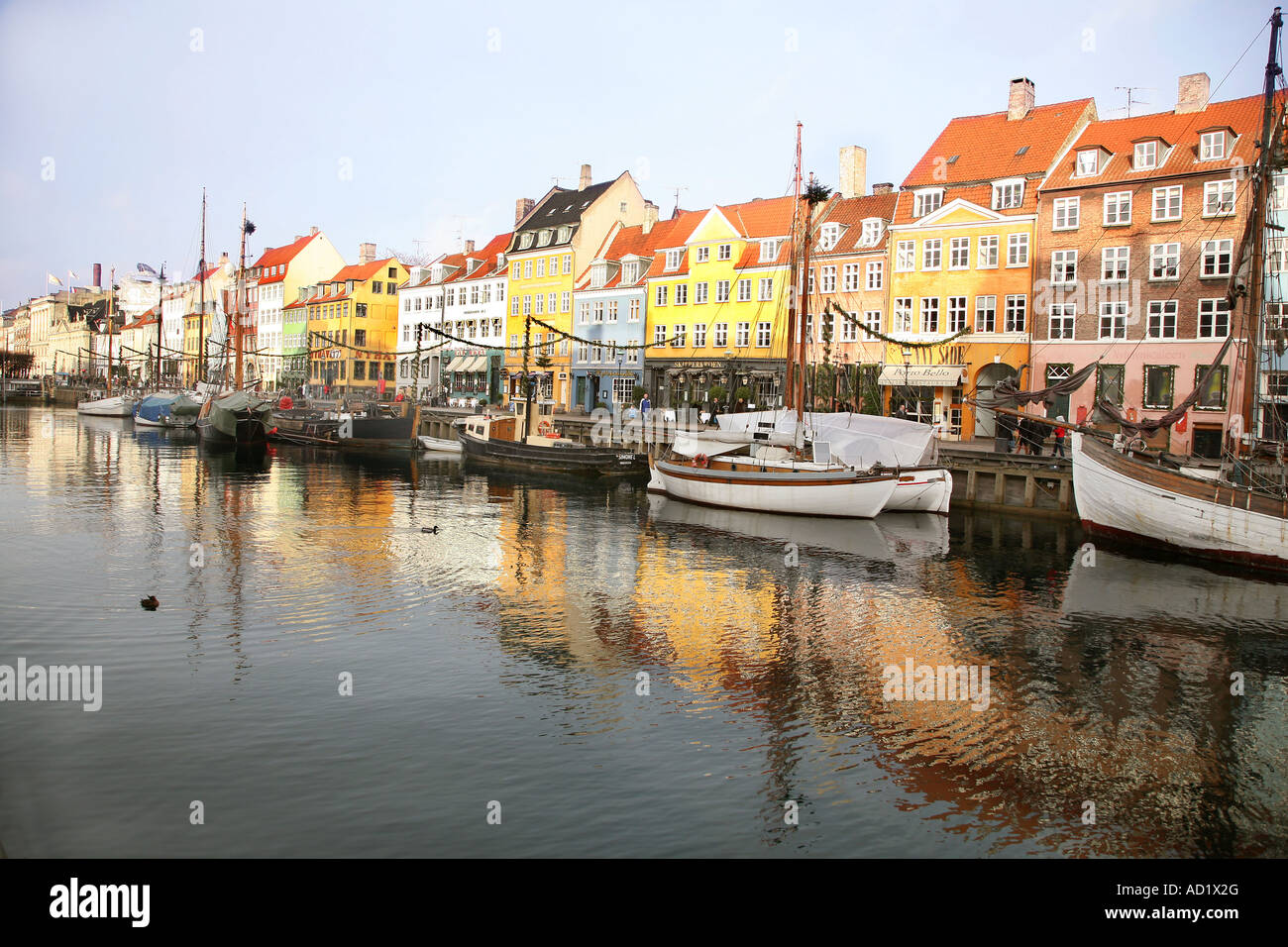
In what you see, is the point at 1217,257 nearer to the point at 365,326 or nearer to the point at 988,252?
the point at 988,252

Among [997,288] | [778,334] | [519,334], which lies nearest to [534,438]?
[778,334]

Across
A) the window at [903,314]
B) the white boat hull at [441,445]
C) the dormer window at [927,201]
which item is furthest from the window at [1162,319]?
the white boat hull at [441,445]

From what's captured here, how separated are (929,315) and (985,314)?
296 centimetres

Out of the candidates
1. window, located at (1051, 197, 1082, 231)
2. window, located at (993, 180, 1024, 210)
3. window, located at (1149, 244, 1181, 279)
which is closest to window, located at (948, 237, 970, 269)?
window, located at (993, 180, 1024, 210)

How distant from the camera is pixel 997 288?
49.3 metres

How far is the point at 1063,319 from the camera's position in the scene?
4700 centimetres

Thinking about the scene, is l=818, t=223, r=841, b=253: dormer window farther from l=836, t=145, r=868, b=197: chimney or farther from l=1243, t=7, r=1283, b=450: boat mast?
l=1243, t=7, r=1283, b=450: boat mast

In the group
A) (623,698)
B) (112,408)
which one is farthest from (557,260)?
(623,698)

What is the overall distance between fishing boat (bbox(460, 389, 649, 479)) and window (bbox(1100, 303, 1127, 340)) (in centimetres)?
2189

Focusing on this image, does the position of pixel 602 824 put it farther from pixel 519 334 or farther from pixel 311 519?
pixel 519 334

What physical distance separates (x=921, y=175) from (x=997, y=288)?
832 cm

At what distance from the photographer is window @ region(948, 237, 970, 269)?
5038cm
